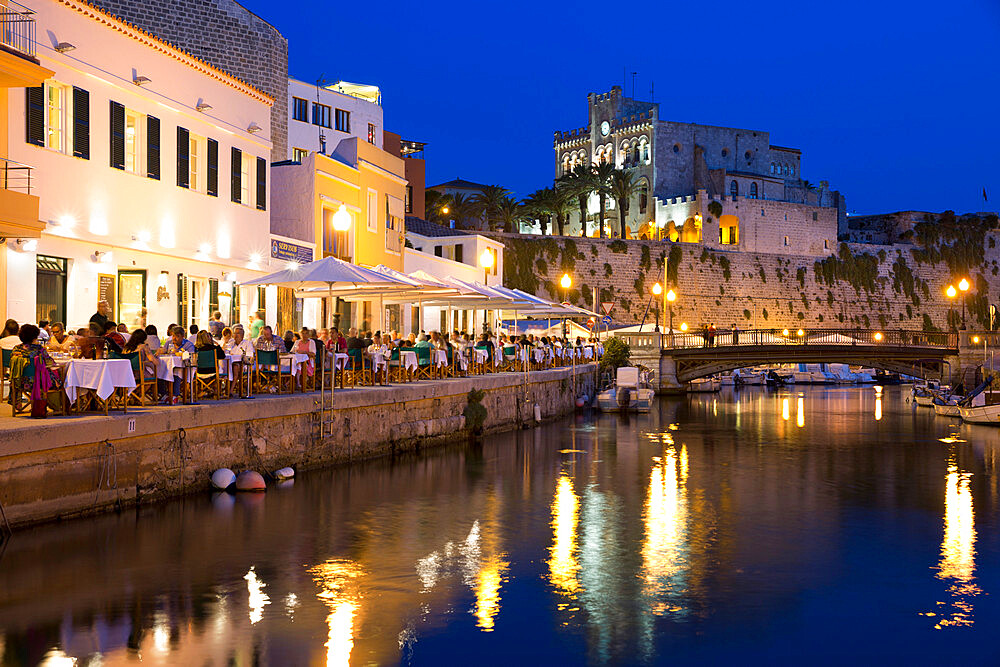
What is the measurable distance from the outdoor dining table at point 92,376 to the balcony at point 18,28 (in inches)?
225

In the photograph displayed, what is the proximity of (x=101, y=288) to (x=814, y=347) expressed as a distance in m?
35.9

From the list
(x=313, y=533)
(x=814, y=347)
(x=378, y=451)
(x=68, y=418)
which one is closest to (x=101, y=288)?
(x=378, y=451)

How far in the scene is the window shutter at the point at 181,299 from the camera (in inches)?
868

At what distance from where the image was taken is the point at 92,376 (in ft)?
41.2

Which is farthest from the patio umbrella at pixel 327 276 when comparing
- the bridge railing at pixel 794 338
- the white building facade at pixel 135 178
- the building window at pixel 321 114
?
the bridge railing at pixel 794 338

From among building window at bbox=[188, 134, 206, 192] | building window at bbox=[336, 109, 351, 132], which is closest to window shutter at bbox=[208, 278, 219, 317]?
building window at bbox=[188, 134, 206, 192]

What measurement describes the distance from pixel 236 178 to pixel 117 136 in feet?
16.7

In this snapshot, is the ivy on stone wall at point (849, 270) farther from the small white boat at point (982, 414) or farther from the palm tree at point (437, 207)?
the small white boat at point (982, 414)

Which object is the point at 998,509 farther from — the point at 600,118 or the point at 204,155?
the point at 600,118

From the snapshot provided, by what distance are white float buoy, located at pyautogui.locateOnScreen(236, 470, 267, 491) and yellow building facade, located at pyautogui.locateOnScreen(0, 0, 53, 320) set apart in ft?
17.1

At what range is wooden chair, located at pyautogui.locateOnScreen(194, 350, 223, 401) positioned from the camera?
1514 centimetres

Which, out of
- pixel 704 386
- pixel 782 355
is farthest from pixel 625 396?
pixel 704 386

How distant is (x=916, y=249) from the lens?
281ft

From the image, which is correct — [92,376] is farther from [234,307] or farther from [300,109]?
[300,109]
